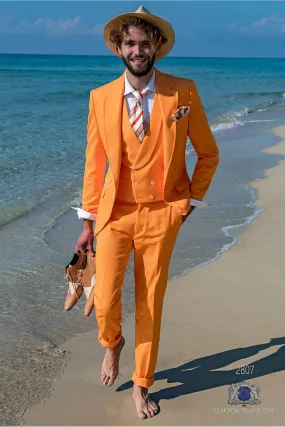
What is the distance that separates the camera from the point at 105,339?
355 cm

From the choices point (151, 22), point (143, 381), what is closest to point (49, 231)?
point (143, 381)

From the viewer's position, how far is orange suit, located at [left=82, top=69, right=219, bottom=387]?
129 inches

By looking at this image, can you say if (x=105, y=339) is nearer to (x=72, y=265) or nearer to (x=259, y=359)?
(x=72, y=265)

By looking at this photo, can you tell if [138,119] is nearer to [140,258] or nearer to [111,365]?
[140,258]

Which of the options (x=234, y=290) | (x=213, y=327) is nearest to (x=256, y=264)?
(x=234, y=290)


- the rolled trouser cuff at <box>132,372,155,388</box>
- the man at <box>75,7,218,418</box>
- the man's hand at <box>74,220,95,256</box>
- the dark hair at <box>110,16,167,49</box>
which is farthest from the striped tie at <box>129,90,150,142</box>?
the rolled trouser cuff at <box>132,372,155,388</box>

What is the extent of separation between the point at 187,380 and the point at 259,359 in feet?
1.71

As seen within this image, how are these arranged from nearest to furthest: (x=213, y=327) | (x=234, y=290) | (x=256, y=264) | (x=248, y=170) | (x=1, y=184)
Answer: (x=213, y=327), (x=234, y=290), (x=256, y=264), (x=1, y=184), (x=248, y=170)

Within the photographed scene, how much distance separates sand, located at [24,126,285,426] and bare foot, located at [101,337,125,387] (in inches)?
3.6

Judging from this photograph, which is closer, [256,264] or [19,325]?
[19,325]

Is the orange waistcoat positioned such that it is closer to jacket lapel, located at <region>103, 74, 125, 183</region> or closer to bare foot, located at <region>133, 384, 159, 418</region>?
jacket lapel, located at <region>103, 74, 125, 183</region>

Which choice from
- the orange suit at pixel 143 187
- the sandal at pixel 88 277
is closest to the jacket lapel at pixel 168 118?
the orange suit at pixel 143 187

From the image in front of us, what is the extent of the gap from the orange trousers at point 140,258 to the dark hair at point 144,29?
84 centimetres

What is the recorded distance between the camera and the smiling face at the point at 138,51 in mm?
3215
